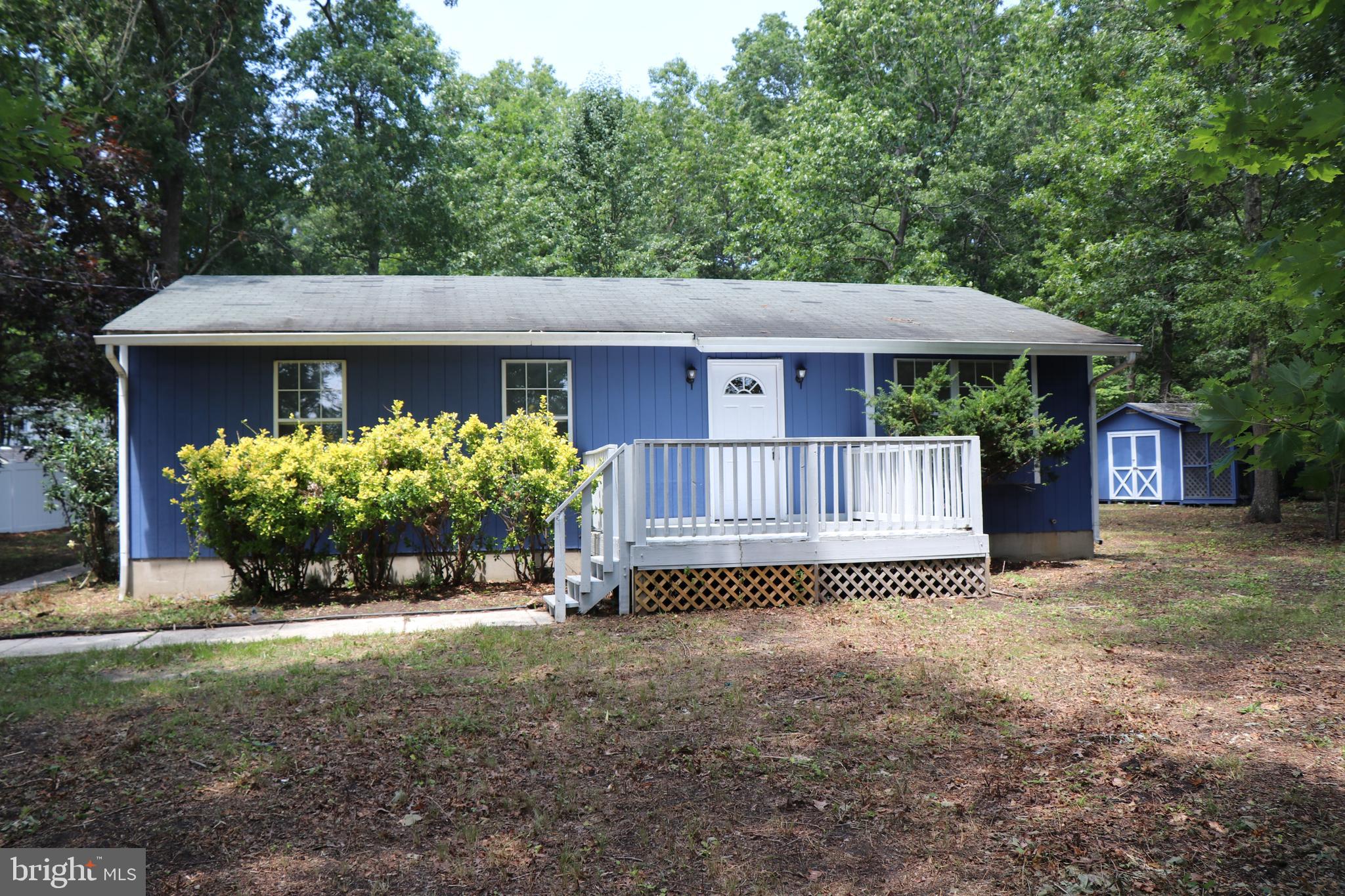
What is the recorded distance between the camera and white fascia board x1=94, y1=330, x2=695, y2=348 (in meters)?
8.88

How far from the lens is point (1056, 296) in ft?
65.0

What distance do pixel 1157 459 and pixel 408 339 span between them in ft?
65.7

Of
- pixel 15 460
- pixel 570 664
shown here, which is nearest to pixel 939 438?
pixel 570 664

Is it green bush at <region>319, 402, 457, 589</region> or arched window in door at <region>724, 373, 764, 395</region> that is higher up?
arched window in door at <region>724, 373, 764, 395</region>

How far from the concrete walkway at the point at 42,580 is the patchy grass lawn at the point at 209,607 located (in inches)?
33.6

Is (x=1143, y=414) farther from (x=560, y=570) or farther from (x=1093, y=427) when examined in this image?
(x=560, y=570)

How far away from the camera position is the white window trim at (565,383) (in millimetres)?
9961

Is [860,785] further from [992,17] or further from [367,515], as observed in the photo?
[992,17]

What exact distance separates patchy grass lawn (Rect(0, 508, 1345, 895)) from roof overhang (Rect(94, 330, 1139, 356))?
3525mm

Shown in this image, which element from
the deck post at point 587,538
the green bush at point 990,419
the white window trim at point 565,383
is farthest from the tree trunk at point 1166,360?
the deck post at point 587,538

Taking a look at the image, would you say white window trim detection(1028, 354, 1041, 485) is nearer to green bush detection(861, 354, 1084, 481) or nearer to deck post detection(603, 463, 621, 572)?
green bush detection(861, 354, 1084, 481)

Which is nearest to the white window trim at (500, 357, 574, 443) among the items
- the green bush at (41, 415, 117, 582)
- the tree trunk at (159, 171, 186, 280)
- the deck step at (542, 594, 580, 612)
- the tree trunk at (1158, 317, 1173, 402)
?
the deck step at (542, 594, 580, 612)

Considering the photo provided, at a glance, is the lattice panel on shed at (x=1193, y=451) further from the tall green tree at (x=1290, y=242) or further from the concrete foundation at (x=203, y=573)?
the tall green tree at (x=1290, y=242)

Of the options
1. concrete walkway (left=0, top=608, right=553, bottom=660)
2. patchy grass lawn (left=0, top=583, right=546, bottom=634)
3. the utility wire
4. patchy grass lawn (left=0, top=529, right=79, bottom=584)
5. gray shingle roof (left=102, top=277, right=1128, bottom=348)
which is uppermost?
the utility wire
